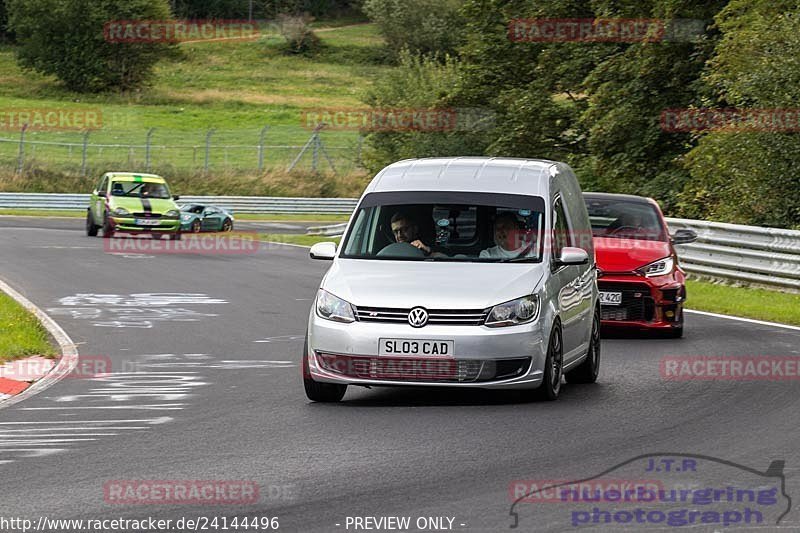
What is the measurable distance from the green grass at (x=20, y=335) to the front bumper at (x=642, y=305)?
605 cm

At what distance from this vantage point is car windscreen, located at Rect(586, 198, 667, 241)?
16.9 metres

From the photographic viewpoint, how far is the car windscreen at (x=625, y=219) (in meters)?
16.9

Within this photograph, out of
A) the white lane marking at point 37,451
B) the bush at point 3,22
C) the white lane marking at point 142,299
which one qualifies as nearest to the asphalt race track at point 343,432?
the white lane marking at point 37,451

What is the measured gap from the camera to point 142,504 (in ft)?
23.9

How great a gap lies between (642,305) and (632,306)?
0.11m

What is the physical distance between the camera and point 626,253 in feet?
53.5

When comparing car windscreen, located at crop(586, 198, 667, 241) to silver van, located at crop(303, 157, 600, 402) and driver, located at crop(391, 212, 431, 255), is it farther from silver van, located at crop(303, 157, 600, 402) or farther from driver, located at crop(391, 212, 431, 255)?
driver, located at crop(391, 212, 431, 255)

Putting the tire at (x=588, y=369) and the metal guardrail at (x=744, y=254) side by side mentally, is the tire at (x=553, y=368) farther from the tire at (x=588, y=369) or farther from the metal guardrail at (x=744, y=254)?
the metal guardrail at (x=744, y=254)

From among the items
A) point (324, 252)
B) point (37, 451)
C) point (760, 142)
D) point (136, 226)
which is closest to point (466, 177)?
point (324, 252)

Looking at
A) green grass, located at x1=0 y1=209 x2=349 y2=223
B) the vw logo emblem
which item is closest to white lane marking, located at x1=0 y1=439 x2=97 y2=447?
the vw logo emblem

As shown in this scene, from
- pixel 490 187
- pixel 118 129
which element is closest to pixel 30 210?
pixel 118 129

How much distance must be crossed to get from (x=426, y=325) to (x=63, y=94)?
85.6 metres

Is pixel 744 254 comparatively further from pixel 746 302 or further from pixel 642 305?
pixel 642 305

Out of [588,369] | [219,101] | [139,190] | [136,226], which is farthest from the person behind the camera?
[219,101]
